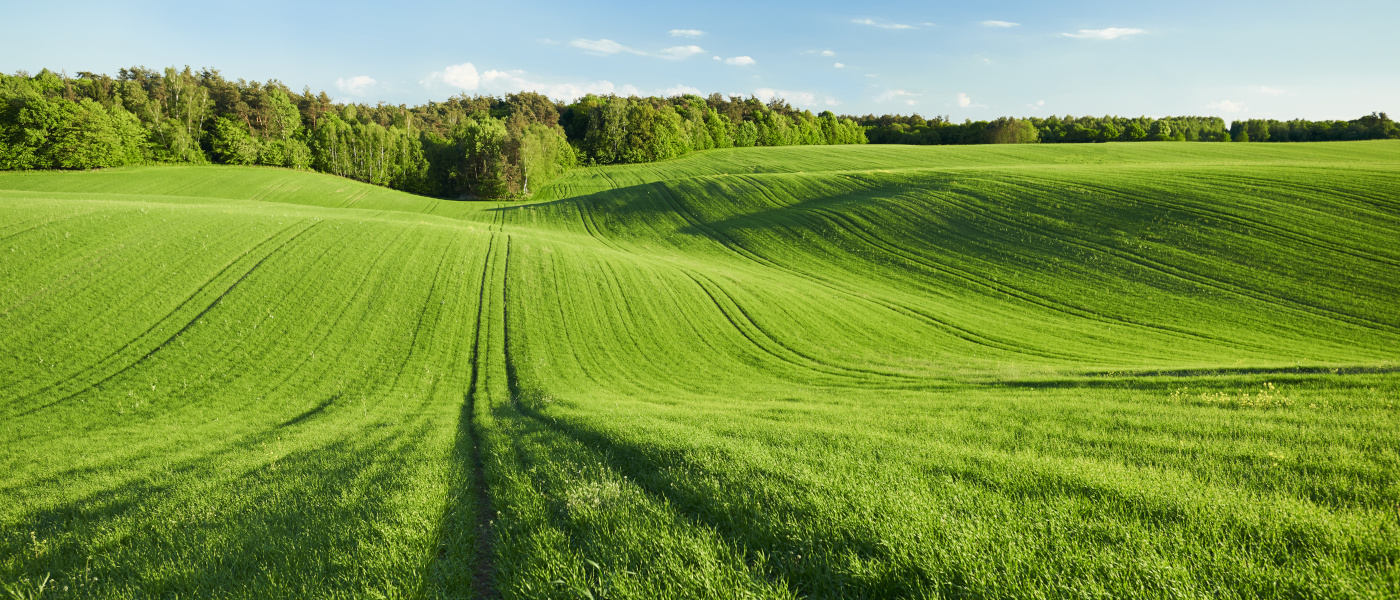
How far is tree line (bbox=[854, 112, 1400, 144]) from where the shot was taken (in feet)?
317

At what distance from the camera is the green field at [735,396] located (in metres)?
4.24

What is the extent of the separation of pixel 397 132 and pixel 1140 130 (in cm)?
14687

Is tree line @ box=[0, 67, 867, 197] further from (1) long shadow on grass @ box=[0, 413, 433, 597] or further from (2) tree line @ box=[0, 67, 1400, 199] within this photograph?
(1) long shadow on grass @ box=[0, 413, 433, 597]

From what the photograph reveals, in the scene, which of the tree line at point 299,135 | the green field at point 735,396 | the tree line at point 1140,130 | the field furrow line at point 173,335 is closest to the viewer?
the green field at point 735,396

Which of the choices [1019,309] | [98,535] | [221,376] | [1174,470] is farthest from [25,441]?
[1019,309]

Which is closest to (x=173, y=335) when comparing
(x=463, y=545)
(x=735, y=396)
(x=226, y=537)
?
(x=735, y=396)

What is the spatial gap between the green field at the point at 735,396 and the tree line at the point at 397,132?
1465 centimetres

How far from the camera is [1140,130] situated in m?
108

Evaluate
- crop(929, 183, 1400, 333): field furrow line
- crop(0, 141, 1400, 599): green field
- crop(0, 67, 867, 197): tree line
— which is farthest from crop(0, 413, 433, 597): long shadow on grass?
crop(0, 67, 867, 197): tree line

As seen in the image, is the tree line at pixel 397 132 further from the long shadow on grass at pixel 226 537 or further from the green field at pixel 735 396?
the long shadow on grass at pixel 226 537

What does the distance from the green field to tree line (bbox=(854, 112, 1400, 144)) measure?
248 feet

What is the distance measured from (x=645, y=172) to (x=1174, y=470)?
92.3 m

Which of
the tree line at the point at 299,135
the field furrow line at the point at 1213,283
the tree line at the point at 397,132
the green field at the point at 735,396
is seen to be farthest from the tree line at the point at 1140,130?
the field furrow line at the point at 1213,283

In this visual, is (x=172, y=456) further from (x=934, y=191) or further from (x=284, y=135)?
(x=284, y=135)
